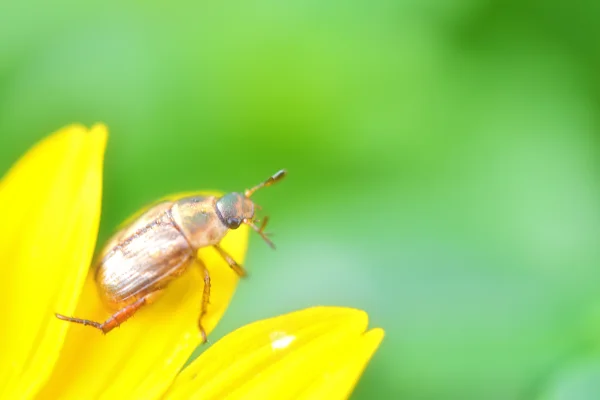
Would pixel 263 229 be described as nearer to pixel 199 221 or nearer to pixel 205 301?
pixel 199 221

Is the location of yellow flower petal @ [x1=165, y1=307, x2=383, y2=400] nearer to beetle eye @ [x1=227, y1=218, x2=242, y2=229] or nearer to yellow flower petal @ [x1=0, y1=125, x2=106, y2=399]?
yellow flower petal @ [x1=0, y1=125, x2=106, y2=399]

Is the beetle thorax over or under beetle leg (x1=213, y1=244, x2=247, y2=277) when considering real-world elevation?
over

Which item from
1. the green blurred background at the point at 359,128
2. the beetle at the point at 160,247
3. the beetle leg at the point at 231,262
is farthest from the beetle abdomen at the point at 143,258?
the green blurred background at the point at 359,128

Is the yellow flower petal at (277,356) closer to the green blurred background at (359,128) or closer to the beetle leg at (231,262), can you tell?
the beetle leg at (231,262)

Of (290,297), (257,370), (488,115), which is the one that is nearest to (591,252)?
(488,115)

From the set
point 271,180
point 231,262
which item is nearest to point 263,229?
point 271,180

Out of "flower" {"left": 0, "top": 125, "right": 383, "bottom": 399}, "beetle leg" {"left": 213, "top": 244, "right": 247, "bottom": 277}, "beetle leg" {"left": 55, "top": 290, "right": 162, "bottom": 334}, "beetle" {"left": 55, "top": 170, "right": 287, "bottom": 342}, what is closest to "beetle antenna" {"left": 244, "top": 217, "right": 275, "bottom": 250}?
"beetle" {"left": 55, "top": 170, "right": 287, "bottom": 342}
